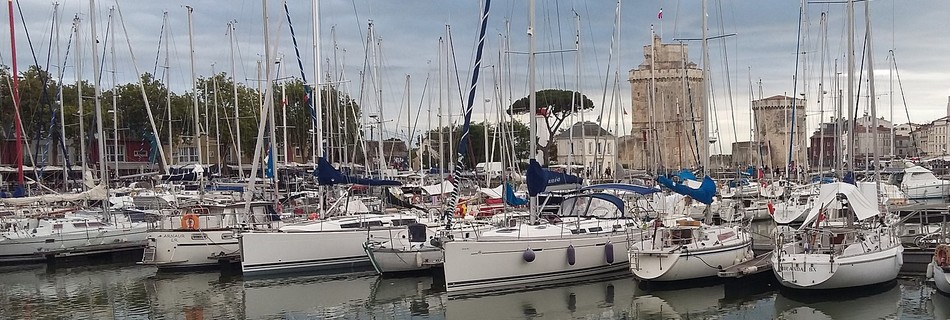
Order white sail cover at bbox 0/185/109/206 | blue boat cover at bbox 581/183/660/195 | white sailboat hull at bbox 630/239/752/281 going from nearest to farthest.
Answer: white sailboat hull at bbox 630/239/752/281, blue boat cover at bbox 581/183/660/195, white sail cover at bbox 0/185/109/206

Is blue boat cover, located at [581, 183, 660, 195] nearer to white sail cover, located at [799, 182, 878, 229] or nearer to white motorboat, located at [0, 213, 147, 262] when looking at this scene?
white sail cover, located at [799, 182, 878, 229]

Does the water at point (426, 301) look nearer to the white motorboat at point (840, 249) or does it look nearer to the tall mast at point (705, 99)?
the white motorboat at point (840, 249)

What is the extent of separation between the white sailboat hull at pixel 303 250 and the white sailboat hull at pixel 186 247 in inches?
76.2

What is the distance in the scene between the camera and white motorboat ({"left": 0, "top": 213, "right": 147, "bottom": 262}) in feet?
94.7

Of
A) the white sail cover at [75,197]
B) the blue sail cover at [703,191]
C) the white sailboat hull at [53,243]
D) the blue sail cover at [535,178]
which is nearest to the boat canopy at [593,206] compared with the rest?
the blue sail cover at [703,191]

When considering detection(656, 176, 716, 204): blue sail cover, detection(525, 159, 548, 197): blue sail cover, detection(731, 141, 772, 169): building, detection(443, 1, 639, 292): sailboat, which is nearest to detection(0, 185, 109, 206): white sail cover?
detection(443, 1, 639, 292): sailboat

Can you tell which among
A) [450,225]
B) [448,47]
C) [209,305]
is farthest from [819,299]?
[448,47]

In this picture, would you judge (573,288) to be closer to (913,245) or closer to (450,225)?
(450,225)

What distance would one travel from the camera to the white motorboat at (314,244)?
24812 mm

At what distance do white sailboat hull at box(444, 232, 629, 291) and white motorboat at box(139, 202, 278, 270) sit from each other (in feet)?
25.0

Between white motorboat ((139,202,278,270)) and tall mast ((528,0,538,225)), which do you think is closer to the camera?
tall mast ((528,0,538,225))

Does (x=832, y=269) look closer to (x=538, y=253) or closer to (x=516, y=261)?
(x=538, y=253)

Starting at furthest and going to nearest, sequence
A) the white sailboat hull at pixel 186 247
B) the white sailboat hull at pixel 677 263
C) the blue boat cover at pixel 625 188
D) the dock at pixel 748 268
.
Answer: the white sailboat hull at pixel 186 247, the blue boat cover at pixel 625 188, the white sailboat hull at pixel 677 263, the dock at pixel 748 268

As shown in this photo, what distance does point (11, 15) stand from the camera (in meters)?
34.9
